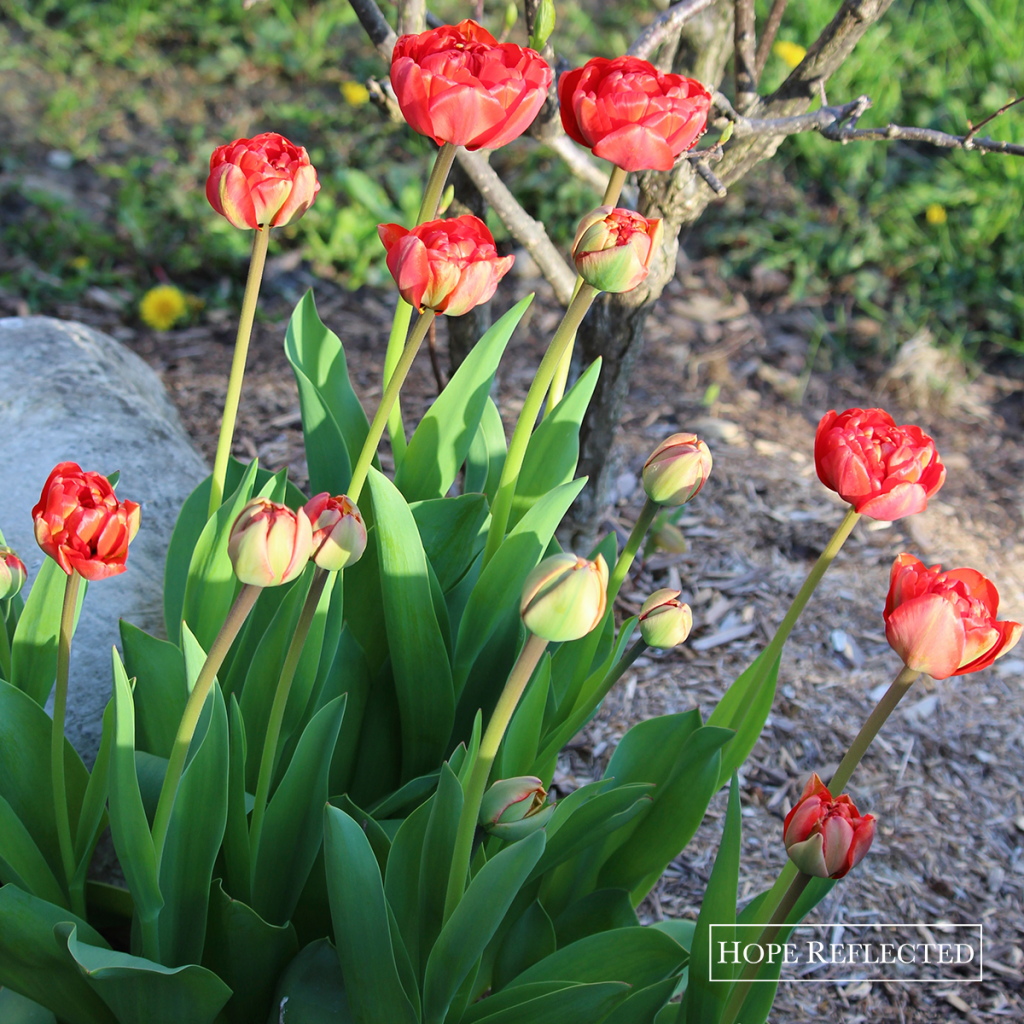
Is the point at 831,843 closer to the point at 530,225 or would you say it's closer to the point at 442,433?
the point at 442,433

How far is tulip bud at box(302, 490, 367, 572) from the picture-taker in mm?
796

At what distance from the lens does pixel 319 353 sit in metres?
1.39

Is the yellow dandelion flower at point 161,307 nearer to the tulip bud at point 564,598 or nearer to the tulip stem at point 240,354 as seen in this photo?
the tulip stem at point 240,354

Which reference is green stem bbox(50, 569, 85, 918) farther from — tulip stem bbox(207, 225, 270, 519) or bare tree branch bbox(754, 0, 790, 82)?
bare tree branch bbox(754, 0, 790, 82)

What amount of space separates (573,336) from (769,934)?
618 millimetres

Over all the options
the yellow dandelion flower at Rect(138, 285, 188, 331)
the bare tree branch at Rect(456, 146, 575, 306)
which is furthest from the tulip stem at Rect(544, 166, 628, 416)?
the yellow dandelion flower at Rect(138, 285, 188, 331)

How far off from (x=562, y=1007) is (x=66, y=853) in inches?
22.0

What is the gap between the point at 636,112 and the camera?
950 millimetres

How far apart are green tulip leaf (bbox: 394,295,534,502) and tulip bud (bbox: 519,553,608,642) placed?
577mm

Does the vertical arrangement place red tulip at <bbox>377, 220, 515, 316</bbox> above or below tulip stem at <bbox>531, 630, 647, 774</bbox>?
above

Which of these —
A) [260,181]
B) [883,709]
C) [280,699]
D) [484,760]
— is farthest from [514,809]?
[260,181]

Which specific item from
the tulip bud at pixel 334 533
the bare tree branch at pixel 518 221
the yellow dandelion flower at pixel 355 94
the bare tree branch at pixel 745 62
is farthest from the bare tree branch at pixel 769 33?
the yellow dandelion flower at pixel 355 94

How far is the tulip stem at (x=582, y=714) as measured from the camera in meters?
1.02

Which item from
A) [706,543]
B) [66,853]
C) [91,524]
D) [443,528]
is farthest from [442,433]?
[706,543]
